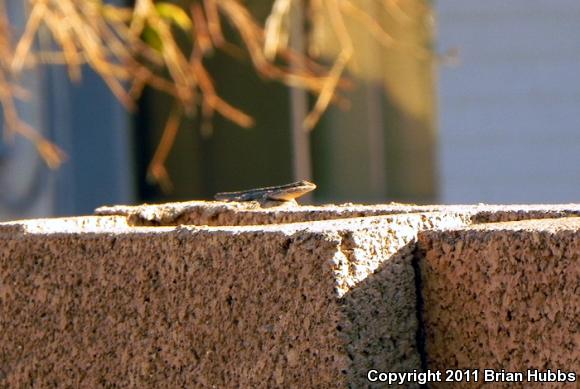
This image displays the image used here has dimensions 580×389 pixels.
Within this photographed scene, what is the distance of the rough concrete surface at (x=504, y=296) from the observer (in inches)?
72.2

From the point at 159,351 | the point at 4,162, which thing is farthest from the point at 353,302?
the point at 4,162

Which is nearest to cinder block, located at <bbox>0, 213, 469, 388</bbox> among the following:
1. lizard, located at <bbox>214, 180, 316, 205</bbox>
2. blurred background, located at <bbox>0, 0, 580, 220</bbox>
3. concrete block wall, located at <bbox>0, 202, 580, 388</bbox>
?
concrete block wall, located at <bbox>0, 202, 580, 388</bbox>

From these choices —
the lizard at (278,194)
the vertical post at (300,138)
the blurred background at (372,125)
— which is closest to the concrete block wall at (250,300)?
the lizard at (278,194)

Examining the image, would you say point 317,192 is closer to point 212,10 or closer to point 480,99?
point 480,99

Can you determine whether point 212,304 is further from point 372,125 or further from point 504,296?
point 372,125

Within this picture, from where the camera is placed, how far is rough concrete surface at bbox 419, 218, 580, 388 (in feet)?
6.01

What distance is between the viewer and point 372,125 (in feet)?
25.8

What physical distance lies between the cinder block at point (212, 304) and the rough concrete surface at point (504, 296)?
46 mm

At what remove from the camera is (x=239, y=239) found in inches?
77.3

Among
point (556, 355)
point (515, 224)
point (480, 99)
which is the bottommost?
point (556, 355)

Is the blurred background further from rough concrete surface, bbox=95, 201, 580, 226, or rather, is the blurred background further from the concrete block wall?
the concrete block wall

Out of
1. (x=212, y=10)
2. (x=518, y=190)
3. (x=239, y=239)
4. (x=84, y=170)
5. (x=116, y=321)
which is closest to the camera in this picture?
(x=239, y=239)

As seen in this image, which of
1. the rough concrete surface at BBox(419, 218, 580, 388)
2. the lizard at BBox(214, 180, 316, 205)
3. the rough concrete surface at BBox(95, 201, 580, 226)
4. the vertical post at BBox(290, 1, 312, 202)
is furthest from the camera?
the vertical post at BBox(290, 1, 312, 202)

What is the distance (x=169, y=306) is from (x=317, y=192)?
599cm
